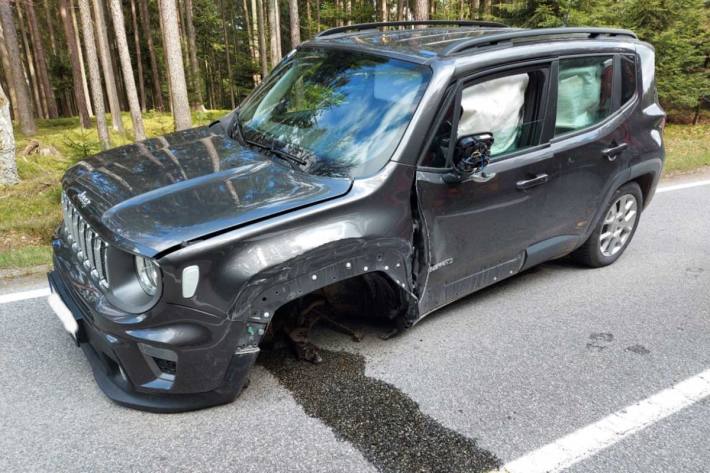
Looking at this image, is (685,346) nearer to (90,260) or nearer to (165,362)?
(165,362)

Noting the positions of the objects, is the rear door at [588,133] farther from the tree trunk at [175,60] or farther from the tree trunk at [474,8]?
the tree trunk at [474,8]

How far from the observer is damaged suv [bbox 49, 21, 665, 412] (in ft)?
8.32

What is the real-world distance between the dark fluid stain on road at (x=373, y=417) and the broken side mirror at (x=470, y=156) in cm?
130

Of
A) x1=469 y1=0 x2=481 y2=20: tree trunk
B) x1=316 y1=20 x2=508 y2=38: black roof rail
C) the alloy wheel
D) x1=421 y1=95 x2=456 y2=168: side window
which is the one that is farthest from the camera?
x1=469 y1=0 x2=481 y2=20: tree trunk

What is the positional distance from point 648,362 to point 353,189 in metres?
2.22

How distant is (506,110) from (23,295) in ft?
12.7

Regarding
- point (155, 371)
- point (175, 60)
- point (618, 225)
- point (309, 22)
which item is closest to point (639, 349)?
point (618, 225)

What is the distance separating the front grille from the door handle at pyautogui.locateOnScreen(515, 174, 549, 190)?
8.59 ft

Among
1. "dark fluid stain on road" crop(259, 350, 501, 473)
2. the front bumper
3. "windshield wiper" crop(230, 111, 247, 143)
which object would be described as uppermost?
"windshield wiper" crop(230, 111, 247, 143)

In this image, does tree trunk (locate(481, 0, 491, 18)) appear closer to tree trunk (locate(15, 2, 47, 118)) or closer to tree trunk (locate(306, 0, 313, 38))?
tree trunk (locate(306, 0, 313, 38))

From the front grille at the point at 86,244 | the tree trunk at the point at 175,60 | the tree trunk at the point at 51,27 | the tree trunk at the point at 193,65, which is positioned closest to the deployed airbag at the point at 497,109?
the front grille at the point at 86,244

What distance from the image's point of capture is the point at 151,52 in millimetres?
29297

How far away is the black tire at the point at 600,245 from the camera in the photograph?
4.56m

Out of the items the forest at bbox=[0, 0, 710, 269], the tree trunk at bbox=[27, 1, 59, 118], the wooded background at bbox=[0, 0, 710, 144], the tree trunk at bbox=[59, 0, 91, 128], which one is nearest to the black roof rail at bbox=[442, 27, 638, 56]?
the wooded background at bbox=[0, 0, 710, 144]
